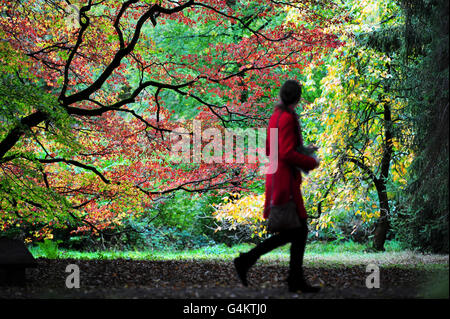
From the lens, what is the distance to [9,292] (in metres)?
5.46

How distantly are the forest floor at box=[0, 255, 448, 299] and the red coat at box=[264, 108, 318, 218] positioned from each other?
0.90m

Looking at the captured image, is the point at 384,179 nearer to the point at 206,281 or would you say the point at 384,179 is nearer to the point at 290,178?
the point at 206,281

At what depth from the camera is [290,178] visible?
14.6ft

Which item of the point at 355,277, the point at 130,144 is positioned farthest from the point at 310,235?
the point at 355,277

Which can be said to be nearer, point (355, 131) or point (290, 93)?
point (290, 93)

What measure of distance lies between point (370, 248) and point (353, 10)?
6.63 meters

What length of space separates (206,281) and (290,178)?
256 centimetres

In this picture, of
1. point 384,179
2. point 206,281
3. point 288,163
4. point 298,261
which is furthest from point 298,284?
point 384,179

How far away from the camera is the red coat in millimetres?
4383

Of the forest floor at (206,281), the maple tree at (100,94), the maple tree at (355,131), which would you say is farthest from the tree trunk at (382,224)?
the forest floor at (206,281)

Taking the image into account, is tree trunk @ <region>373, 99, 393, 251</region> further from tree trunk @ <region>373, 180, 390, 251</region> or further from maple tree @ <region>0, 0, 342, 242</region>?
maple tree @ <region>0, 0, 342, 242</region>

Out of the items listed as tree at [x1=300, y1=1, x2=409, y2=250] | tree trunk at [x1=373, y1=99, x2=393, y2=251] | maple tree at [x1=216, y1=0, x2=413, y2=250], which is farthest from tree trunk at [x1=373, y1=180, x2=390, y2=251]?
tree at [x1=300, y1=1, x2=409, y2=250]

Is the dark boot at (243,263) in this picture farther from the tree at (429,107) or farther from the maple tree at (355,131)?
the maple tree at (355,131)
